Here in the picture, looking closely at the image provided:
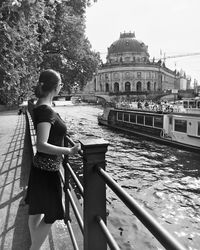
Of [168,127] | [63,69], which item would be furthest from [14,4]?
[63,69]

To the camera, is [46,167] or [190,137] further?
[190,137]

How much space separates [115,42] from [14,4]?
12134 cm

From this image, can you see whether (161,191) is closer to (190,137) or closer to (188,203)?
(188,203)

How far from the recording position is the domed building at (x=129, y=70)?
355ft

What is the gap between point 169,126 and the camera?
2019 centimetres

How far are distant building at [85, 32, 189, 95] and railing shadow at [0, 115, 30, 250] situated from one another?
98.6m

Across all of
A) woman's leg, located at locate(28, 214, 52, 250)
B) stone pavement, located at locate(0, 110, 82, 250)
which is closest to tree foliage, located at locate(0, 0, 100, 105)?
stone pavement, located at locate(0, 110, 82, 250)

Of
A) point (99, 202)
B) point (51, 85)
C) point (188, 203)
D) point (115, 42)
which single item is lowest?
point (188, 203)

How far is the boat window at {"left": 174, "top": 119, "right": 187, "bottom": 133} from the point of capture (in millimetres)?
18438

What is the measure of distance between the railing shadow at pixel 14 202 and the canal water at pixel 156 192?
1520 millimetres

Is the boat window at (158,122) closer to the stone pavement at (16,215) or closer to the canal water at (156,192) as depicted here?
the canal water at (156,192)

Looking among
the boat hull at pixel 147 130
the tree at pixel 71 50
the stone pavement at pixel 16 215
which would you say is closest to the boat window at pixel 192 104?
the boat hull at pixel 147 130

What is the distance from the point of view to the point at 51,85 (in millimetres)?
2531

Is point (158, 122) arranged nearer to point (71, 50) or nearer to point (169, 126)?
point (169, 126)
